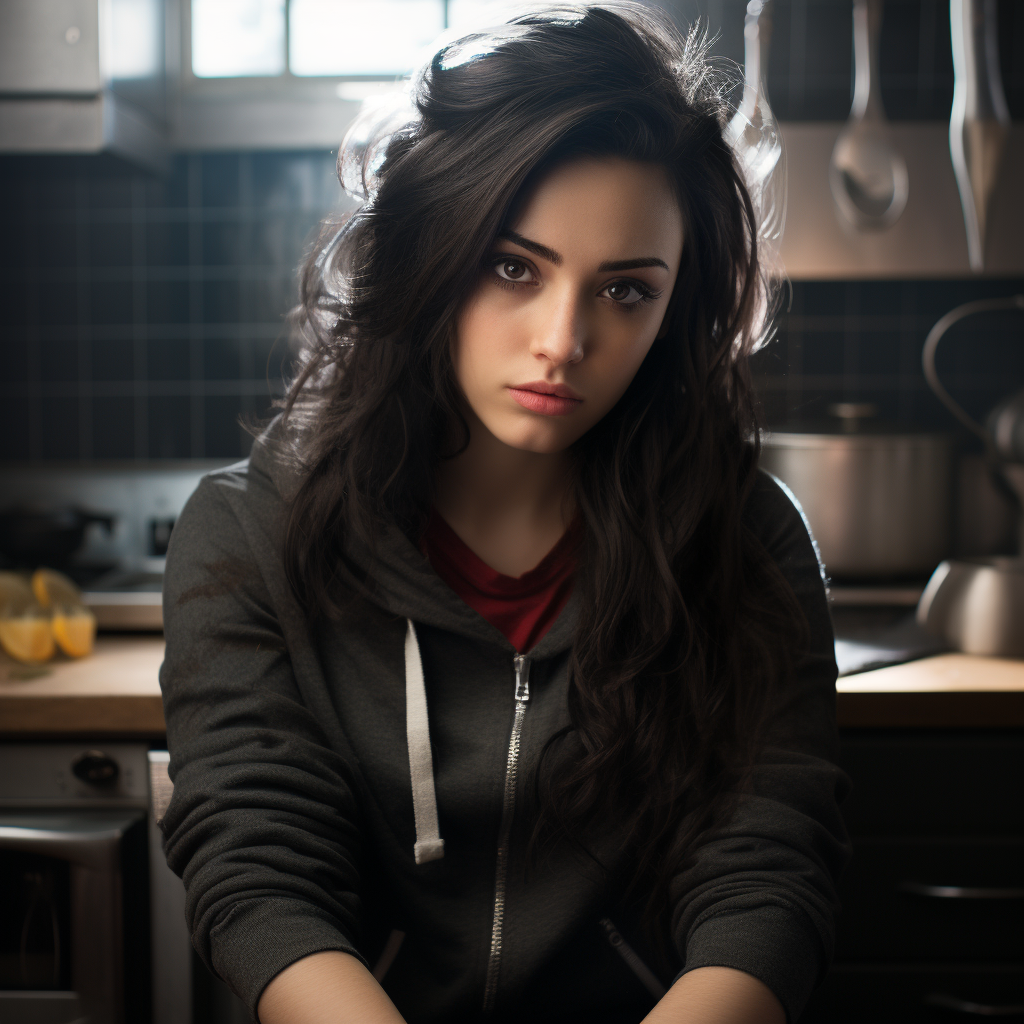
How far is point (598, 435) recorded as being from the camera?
3.16 ft

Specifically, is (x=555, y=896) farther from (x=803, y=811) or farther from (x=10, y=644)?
(x=10, y=644)

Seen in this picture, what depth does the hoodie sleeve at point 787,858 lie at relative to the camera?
0.75m

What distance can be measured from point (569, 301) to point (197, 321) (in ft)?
4.14

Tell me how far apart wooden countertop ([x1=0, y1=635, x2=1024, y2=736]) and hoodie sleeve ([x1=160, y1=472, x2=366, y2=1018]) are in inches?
11.4

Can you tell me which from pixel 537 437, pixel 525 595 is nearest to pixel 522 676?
pixel 525 595

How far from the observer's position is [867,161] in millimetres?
1562

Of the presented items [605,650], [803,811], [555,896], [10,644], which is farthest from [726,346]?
[10,644]

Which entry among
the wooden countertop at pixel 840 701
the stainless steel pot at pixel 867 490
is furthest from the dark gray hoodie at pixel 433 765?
the stainless steel pot at pixel 867 490

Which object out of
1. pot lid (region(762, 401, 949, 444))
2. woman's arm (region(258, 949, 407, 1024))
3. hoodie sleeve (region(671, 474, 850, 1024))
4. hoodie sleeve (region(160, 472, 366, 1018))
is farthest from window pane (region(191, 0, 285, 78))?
woman's arm (region(258, 949, 407, 1024))

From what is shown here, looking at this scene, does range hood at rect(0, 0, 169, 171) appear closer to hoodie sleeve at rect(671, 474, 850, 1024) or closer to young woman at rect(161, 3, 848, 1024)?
young woman at rect(161, 3, 848, 1024)

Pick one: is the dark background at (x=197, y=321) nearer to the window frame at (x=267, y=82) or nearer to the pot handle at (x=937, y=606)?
the window frame at (x=267, y=82)

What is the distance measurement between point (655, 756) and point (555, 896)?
15 centimetres

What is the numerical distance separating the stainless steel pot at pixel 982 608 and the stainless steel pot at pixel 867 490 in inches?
9.1

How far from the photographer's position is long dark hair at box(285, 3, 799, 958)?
79 centimetres
